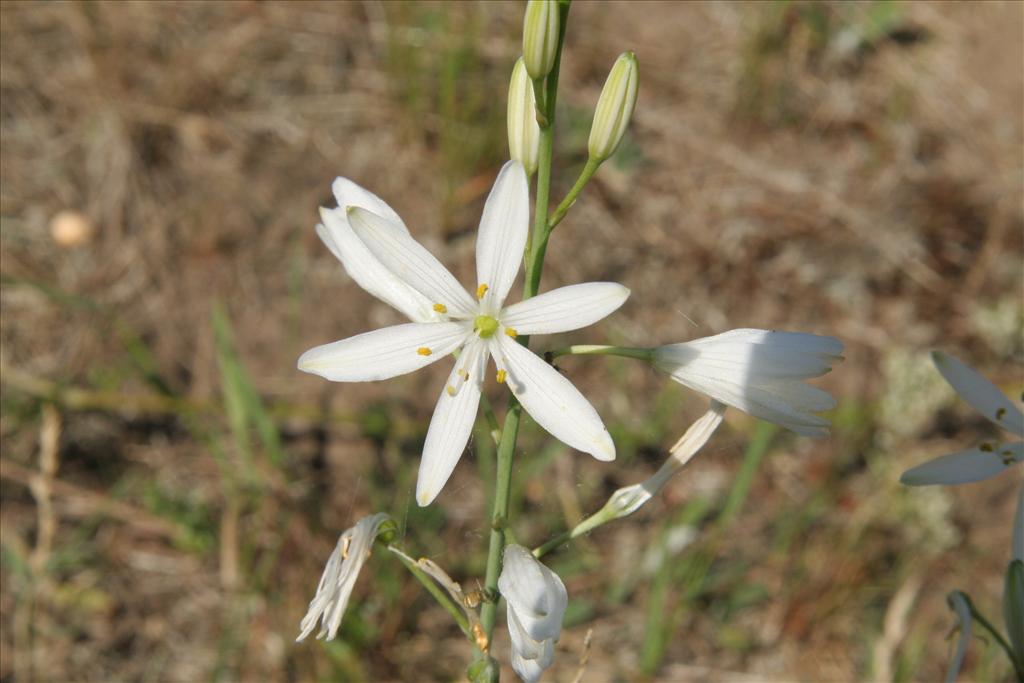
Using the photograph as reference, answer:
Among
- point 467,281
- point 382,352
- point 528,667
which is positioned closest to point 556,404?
point 382,352

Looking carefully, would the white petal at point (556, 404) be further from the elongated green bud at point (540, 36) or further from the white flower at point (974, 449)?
the white flower at point (974, 449)

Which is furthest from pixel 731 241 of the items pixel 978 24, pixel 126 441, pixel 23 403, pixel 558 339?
pixel 23 403

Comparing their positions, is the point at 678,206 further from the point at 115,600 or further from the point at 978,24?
the point at 115,600

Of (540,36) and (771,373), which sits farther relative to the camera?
(771,373)

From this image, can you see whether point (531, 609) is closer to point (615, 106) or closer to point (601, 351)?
point (601, 351)

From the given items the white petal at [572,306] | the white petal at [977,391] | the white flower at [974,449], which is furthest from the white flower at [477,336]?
the white petal at [977,391]

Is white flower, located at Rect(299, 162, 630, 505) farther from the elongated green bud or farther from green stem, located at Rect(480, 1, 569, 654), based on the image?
the elongated green bud
